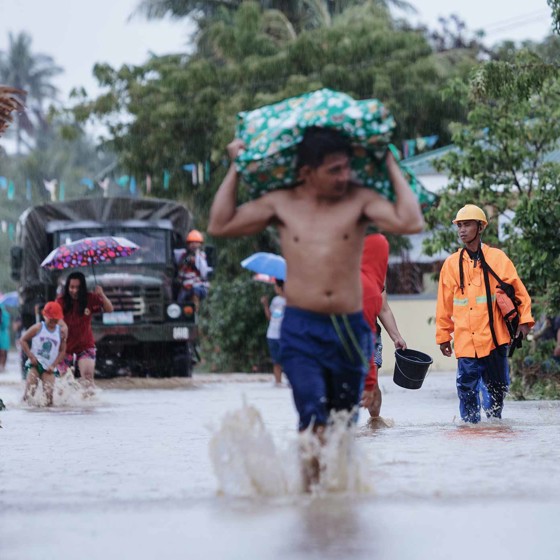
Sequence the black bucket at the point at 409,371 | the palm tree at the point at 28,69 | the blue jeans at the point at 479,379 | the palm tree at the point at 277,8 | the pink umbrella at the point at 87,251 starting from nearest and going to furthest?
the blue jeans at the point at 479,379 → the black bucket at the point at 409,371 → the pink umbrella at the point at 87,251 → the palm tree at the point at 277,8 → the palm tree at the point at 28,69

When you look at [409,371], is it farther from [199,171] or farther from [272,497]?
[199,171]

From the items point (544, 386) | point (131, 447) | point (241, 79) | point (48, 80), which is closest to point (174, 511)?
point (131, 447)

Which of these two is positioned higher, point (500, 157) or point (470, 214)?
point (500, 157)

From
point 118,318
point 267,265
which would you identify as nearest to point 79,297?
point 267,265

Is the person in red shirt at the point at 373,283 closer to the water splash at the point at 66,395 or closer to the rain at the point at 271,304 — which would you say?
the rain at the point at 271,304

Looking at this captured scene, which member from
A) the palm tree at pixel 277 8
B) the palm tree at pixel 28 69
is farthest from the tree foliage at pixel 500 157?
the palm tree at pixel 28 69

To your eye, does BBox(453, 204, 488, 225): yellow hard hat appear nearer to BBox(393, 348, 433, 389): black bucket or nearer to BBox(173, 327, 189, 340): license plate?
→ BBox(393, 348, 433, 389): black bucket

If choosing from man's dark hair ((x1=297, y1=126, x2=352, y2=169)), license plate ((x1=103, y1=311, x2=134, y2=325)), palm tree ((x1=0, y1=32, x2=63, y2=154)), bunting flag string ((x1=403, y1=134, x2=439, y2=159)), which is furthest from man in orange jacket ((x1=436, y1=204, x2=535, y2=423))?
palm tree ((x1=0, y1=32, x2=63, y2=154))

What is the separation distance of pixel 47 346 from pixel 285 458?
10.1 meters

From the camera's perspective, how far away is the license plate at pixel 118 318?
2478 cm

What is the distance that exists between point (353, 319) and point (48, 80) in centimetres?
9188

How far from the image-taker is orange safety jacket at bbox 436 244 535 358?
1203cm

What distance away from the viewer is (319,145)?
23.8ft

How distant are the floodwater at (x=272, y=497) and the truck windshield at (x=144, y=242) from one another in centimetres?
1367
